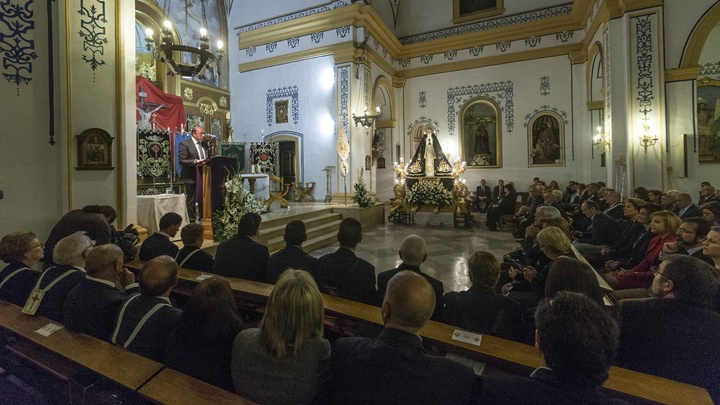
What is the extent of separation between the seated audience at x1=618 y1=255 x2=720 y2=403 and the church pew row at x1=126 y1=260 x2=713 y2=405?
33 centimetres

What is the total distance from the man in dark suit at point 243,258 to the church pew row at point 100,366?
4.08 ft

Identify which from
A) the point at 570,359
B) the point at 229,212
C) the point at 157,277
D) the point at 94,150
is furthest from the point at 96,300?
the point at 229,212

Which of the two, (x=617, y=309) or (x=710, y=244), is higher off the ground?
(x=710, y=244)

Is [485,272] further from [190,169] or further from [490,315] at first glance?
[190,169]

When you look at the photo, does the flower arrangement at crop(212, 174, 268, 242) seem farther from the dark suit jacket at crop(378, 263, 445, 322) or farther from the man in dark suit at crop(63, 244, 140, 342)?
the dark suit jacket at crop(378, 263, 445, 322)

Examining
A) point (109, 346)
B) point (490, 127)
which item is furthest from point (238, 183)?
point (490, 127)

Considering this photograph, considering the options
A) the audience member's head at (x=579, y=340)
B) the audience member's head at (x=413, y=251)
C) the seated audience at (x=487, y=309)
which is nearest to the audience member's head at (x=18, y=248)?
the audience member's head at (x=413, y=251)

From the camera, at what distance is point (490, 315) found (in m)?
1.89

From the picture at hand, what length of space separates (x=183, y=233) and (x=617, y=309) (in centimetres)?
314

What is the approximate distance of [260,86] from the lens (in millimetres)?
11695

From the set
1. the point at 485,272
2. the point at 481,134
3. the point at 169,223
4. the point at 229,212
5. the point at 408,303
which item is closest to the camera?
the point at 408,303

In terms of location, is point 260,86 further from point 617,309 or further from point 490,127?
point 617,309

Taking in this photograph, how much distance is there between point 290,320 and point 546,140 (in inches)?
484

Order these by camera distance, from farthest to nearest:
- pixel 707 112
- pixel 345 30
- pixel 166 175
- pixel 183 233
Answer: pixel 345 30
pixel 707 112
pixel 166 175
pixel 183 233
